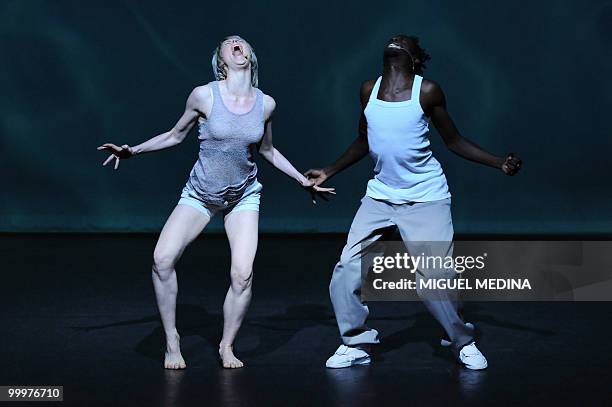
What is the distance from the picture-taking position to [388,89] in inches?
184

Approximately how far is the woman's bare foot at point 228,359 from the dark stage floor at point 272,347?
0.21ft

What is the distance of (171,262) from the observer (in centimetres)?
460

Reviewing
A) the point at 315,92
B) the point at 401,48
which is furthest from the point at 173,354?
the point at 315,92

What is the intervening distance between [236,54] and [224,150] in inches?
16.7

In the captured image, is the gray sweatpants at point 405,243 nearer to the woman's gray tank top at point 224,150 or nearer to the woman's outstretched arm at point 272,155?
the woman's outstretched arm at point 272,155

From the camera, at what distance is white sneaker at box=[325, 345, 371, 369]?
467 cm

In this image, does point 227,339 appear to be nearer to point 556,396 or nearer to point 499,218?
point 556,396

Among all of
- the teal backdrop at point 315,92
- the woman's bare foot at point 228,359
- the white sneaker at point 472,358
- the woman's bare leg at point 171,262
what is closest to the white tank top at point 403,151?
the white sneaker at point 472,358

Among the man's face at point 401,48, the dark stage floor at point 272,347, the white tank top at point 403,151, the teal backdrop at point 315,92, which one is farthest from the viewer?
the teal backdrop at point 315,92

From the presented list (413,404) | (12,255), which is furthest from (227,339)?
(12,255)

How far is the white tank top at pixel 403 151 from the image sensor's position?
4598 millimetres

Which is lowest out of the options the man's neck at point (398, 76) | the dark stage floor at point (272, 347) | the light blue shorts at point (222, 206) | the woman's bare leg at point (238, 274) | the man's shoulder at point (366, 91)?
the dark stage floor at point (272, 347)

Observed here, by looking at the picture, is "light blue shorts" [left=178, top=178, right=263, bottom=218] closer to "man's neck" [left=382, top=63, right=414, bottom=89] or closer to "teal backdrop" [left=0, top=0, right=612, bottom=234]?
"man's neck" [left=382, top=63, right=414, bottom=89]

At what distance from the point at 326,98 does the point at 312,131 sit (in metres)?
0.33
